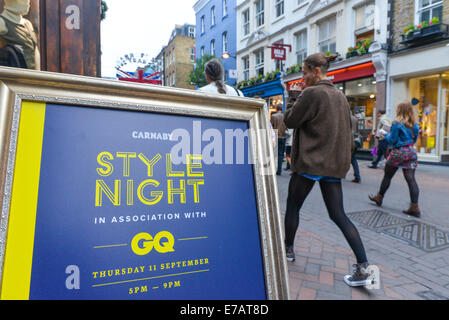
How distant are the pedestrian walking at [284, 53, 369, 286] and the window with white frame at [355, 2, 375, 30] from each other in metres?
12.2

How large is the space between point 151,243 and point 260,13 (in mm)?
21434

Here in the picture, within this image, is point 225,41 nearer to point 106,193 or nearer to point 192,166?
point 192,166

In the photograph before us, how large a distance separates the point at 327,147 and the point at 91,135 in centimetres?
189

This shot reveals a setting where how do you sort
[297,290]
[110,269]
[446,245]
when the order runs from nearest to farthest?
[110,269] → [297,290] → [446,245]

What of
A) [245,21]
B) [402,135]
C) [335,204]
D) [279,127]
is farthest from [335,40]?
[335,204]

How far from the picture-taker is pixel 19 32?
1.92 m

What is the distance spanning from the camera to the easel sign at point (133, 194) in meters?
1.01

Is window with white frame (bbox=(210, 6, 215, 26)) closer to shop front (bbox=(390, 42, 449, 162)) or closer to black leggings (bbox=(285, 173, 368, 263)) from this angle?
shop front (bbox=(390, 42, 449, 162))

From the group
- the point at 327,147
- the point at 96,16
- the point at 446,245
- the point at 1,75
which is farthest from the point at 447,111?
the point at 1,75

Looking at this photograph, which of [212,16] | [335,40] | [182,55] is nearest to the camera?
[335,40]

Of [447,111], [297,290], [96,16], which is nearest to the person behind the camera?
[96,16]

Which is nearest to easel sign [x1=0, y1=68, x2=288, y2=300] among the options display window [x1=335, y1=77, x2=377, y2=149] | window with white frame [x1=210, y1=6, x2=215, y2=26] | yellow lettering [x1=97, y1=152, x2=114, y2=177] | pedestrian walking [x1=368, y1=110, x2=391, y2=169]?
yellow lettering [x1=97, y1=152, x2=114, y2=177]

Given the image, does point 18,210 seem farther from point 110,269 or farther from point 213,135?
point 213,135

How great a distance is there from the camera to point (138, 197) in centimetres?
117
